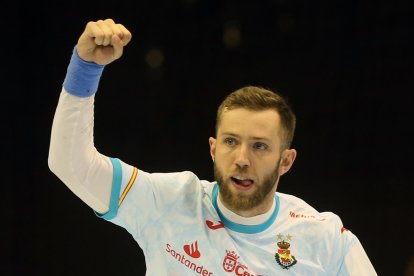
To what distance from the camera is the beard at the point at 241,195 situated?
2355mm

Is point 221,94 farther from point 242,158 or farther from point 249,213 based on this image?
point 242,158

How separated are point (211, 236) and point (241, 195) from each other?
20 centimetres

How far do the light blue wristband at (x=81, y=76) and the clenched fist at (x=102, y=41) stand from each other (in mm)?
24

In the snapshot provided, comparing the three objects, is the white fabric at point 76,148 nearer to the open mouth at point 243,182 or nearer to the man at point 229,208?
the man at point 229,208

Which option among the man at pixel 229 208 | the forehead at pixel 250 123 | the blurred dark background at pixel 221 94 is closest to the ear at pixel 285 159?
the man at pixel 229 208

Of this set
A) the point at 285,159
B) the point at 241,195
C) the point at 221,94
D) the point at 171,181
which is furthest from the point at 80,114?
the point at 221,94

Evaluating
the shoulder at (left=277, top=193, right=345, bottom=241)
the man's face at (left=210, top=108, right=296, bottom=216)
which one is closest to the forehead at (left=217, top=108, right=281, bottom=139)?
the man's face at (left=210, top=108, right=296, bottom=216)

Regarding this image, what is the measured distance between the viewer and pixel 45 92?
175 inches

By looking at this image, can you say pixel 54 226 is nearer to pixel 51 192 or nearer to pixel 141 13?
pixel 51 192

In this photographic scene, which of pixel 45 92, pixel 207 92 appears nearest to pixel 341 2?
pixel 207 92

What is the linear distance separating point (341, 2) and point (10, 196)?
2.86 meters

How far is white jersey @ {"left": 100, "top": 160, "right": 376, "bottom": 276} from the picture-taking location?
2275 millimetres

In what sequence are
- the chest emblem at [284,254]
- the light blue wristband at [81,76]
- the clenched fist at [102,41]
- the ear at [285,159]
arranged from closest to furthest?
1. the clenched fist at [102,41]
2. the light blue wristband at [81,76]
3. the chest emblem at [284,254]
4. the ear at [285,159]

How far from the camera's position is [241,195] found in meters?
2.36
